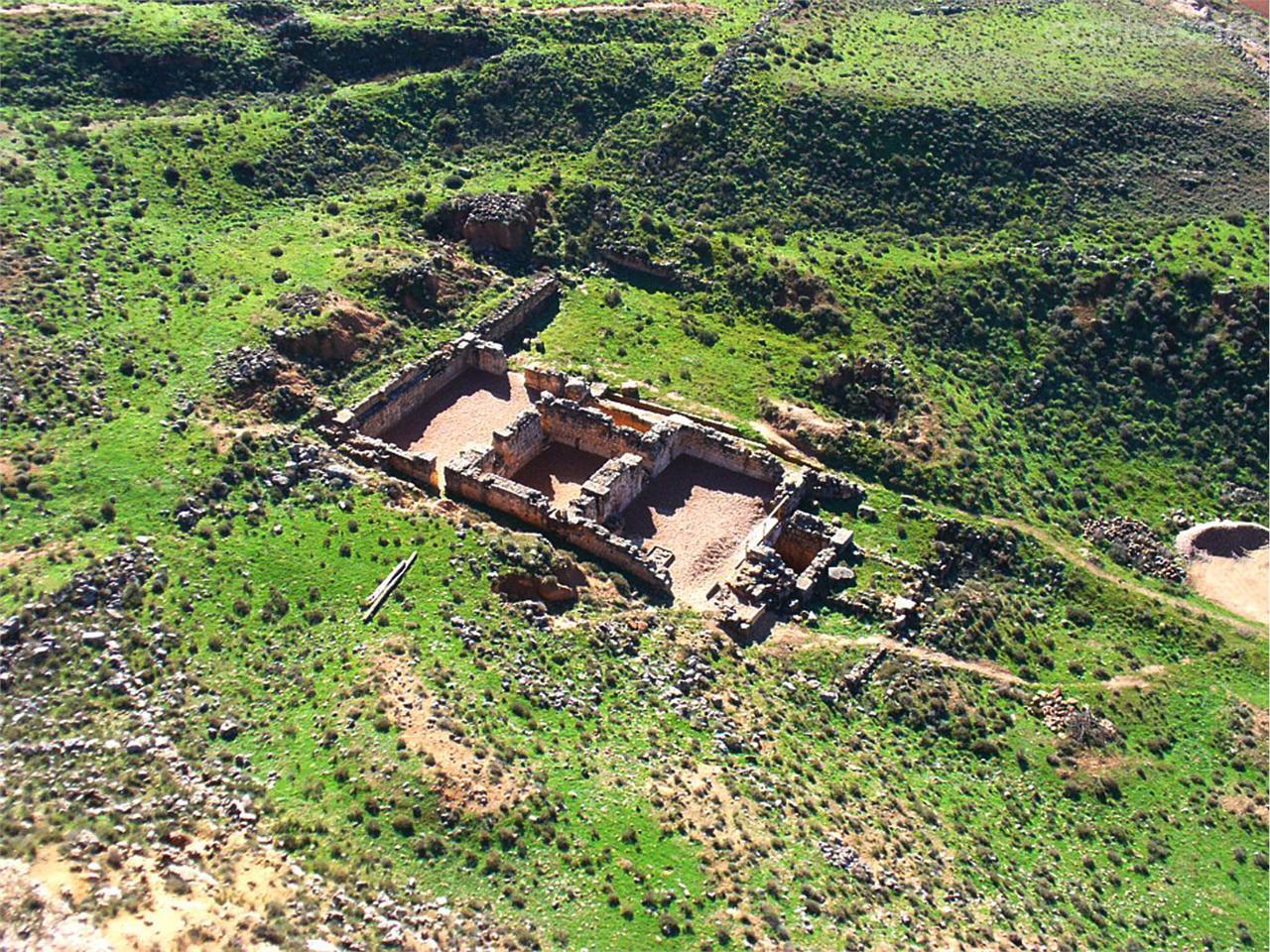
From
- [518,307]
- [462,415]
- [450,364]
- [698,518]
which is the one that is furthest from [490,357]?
[698,518]

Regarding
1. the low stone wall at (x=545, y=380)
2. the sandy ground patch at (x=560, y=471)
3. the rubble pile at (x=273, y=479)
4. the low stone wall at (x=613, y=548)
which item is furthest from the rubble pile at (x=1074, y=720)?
the rubble pile at (x=273, y=479)

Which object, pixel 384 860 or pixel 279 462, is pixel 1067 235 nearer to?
pixel 279 462

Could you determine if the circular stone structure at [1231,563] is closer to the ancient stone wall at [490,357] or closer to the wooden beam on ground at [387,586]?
the ancient stone wall at [490,357]

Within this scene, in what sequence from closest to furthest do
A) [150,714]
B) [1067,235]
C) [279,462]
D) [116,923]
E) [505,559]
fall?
[116,923] → [150,714] → [505,559] → [279,462] → [1067,235]

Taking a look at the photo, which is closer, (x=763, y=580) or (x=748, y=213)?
(x=763, y=580)

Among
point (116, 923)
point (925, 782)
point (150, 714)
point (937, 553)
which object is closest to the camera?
point (116, 923)

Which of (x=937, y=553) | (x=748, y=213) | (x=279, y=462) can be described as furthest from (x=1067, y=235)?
(x=279, y=462)

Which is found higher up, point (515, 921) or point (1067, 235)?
point (1067, 235)
